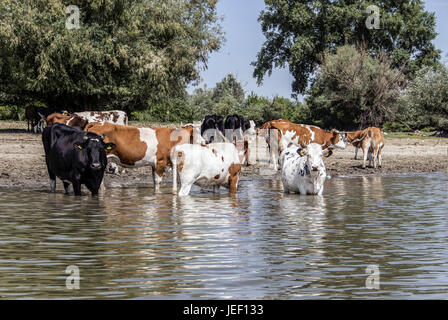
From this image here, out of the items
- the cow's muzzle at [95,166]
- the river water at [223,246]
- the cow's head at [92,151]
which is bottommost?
the river water at [223,246]

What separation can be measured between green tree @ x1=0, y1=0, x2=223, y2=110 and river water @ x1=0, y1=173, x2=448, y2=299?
22846mm

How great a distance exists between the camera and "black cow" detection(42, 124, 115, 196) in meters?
15.7

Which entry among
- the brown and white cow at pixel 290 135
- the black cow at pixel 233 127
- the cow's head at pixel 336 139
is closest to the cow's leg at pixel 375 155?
the brown and white cow at pixel 290 135

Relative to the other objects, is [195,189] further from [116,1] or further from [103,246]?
[116,1]

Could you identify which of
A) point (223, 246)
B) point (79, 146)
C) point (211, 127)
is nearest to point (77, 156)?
point (79, 146)

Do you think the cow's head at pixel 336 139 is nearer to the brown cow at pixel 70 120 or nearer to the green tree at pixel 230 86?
the brown cow at pixel 70 120

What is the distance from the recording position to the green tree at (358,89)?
56750 millimetres

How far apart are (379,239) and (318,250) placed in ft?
4.55

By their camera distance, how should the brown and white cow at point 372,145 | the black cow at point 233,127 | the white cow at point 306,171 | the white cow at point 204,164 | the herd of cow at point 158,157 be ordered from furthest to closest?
the black cow at point 233,127 → the brown and white cow at point 372,145 → the white cow at point 306,171 → the herd of cow at point 158,157 → the white cow at point 204,164

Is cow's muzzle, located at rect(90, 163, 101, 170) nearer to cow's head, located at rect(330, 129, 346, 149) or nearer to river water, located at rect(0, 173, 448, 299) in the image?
river water, located at rect(0, 173, 448, 299)

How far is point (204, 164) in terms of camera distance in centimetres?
1570

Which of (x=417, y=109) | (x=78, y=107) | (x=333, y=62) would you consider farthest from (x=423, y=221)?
(x=333, y=62)

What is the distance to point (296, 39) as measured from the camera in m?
67.4

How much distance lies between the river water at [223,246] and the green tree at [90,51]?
22846mm
